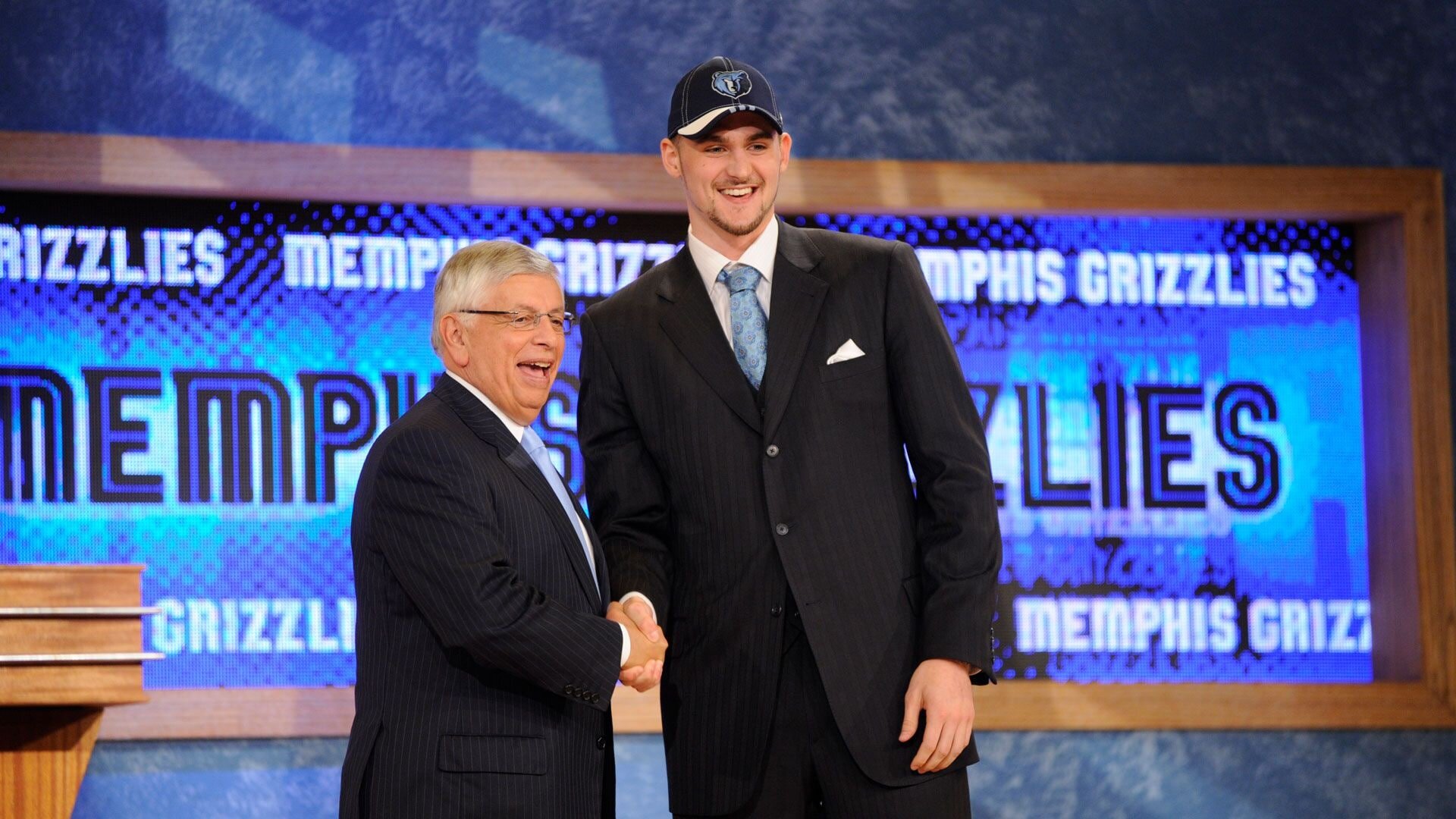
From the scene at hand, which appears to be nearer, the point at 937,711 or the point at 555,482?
the point at 937,711

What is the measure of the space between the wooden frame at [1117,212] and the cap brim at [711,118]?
4.66 ft

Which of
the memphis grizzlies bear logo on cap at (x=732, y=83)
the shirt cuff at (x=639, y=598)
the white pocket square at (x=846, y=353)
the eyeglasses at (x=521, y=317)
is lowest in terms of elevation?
the shirt cuff at (x=639, y=598)

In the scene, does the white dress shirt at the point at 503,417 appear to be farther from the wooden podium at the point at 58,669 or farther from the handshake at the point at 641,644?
the wooden podium at the point at 58,669

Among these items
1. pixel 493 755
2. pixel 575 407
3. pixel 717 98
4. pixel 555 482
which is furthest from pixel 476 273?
pixel 575 407

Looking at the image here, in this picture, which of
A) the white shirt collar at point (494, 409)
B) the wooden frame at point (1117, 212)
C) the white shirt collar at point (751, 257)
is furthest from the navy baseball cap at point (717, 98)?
the wooden frame at point (1117, 212)

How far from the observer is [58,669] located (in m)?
2.28

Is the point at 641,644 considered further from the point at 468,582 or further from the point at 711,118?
the point at 711,118

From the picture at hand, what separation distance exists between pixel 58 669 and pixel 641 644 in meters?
1.00

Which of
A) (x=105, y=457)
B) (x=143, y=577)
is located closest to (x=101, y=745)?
(x=143, y=577)

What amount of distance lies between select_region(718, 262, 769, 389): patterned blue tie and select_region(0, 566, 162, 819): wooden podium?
1082mm

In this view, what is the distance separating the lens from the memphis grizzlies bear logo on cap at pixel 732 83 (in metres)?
2.09

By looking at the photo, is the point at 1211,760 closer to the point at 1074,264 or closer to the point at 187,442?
the point at 1074,264

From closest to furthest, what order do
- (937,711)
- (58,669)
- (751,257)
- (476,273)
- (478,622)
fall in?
(478,622)
(937,711)
(476,273)
(751,257)
(58,669)

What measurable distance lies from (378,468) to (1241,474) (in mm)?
2547
